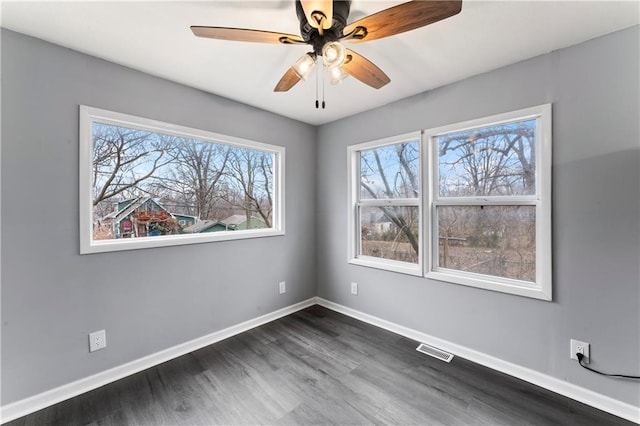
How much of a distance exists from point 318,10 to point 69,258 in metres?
2.24

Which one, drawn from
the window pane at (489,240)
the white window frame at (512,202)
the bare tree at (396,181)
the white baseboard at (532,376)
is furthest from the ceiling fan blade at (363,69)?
the white baseboard at (532,376)

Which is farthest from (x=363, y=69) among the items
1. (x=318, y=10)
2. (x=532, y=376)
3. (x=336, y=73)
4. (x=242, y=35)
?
(x=532, y=376)

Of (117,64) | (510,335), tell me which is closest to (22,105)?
(117,64)

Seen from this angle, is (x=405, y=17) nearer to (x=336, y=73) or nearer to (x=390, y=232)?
(x=336, y=73)

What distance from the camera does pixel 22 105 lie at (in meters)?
1.68

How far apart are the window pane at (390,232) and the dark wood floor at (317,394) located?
36.6 inches

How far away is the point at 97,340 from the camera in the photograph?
1940 millimetres

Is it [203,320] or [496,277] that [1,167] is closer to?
[203,320]

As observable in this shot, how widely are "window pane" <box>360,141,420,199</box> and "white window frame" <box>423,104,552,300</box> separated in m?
0.20

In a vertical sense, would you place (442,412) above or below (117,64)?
below

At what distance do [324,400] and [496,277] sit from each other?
5.55 feet

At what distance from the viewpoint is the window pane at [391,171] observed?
275 centimetres

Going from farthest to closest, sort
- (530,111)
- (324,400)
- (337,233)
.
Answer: (337,233)
(530,111)
(324,400)

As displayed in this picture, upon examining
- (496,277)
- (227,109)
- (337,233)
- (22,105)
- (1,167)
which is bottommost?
(496,277)
